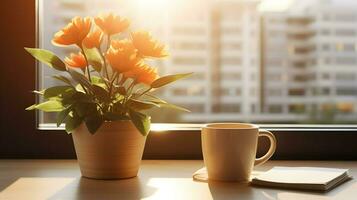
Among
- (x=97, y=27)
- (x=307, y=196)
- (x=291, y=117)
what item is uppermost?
(x=97, y=27)

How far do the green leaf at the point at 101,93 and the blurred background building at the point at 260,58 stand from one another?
428 millimetres

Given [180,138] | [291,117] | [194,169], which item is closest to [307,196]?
[194,169]

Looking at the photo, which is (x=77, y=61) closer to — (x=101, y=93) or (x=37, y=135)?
(x=101, y=93)

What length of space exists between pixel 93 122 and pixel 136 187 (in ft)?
0.41

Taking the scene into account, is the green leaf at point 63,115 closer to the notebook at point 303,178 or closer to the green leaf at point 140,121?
the green leaf at point 140,121

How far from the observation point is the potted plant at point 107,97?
783mm

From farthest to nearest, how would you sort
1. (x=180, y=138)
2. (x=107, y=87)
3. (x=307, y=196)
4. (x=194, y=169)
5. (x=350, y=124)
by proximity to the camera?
(x=350, y=124) < (x=180, y=138) < (x=194, y=169) < (x=107, y=87) < (x=307, y=196)

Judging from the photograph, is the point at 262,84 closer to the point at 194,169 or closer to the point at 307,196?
the point at 194,169

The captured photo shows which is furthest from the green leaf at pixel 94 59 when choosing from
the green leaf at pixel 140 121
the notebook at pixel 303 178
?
the notebook at pixel 303 178

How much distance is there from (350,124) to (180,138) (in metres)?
0.45

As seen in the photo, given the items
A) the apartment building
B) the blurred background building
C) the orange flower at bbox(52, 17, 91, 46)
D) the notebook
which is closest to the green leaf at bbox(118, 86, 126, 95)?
the orange flower at bbox(52, 17, 91, 46)

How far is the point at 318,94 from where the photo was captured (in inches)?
49.4

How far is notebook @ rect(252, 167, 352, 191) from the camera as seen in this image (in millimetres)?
734

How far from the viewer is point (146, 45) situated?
79cm
